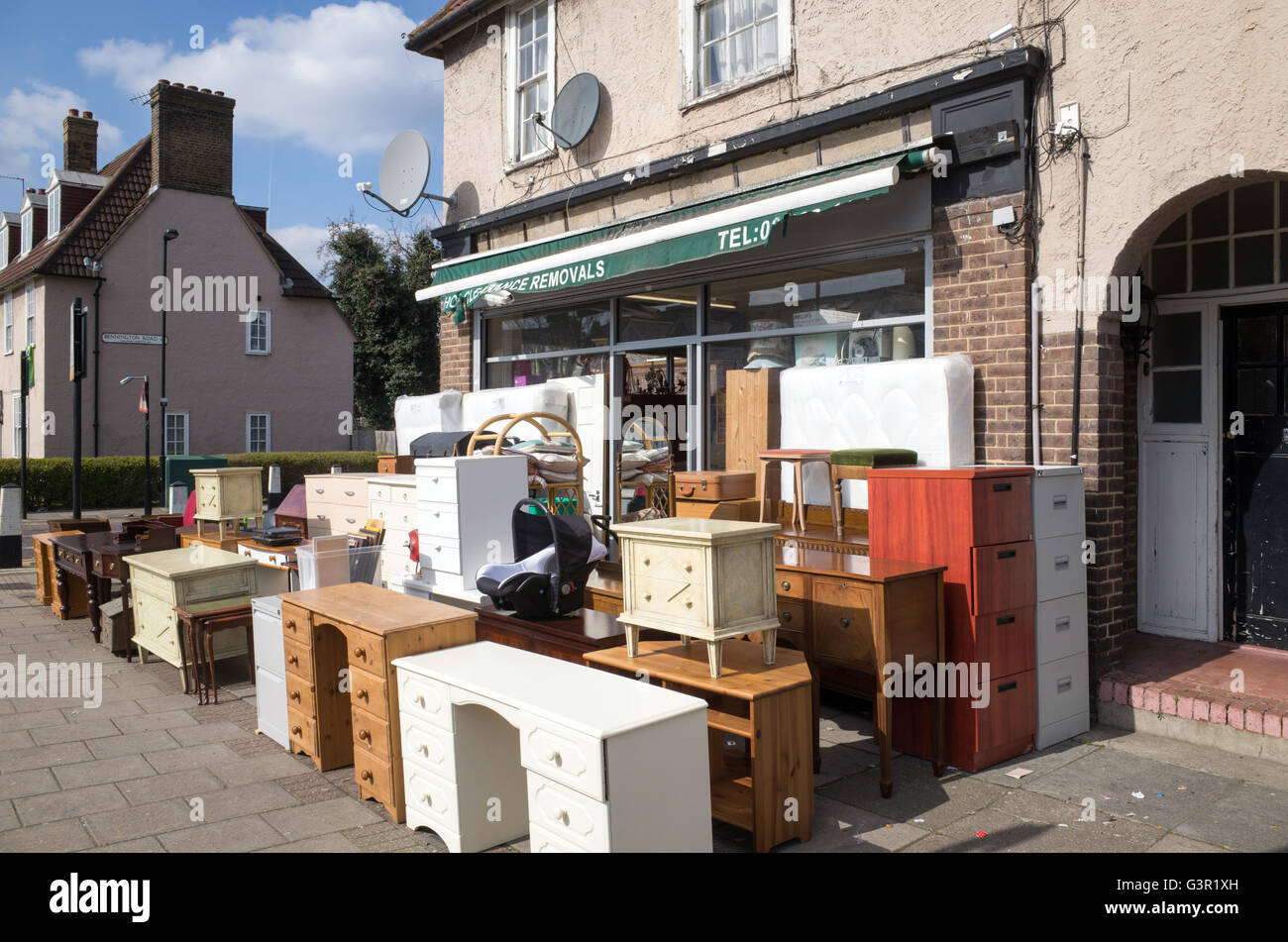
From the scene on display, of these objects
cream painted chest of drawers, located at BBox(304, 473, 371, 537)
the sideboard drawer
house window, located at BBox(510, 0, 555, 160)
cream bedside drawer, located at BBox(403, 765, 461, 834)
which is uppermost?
house window, located at BBox(510, 0, 555, 160)

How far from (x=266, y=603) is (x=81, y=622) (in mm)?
4919

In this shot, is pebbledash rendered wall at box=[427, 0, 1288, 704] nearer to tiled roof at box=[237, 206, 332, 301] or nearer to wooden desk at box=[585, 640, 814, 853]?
wooden desk at box=[585, 640, 814, 853]

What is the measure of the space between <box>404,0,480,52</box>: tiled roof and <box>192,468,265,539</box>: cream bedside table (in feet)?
21.3

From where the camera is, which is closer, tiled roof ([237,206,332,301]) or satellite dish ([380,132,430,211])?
satellite dish ([380,132,430,211])

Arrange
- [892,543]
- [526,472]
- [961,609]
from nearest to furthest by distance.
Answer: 1. [961,609]
2. [892,543]
3. [526,472]

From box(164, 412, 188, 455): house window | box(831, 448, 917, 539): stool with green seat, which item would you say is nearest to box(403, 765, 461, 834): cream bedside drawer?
box(831, 448, 917, 539): stool with green seat

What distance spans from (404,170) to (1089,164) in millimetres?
8455

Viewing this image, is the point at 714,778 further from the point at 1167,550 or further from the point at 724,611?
the point at 1167,550

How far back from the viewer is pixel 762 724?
3.94m

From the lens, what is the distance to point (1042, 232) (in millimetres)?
6109

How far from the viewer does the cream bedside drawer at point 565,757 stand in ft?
10.8

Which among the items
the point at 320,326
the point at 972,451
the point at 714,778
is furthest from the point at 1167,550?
the point at 320,326

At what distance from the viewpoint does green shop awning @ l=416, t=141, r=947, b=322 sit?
6.55 metres

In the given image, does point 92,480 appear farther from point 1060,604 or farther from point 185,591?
point 1060,604
